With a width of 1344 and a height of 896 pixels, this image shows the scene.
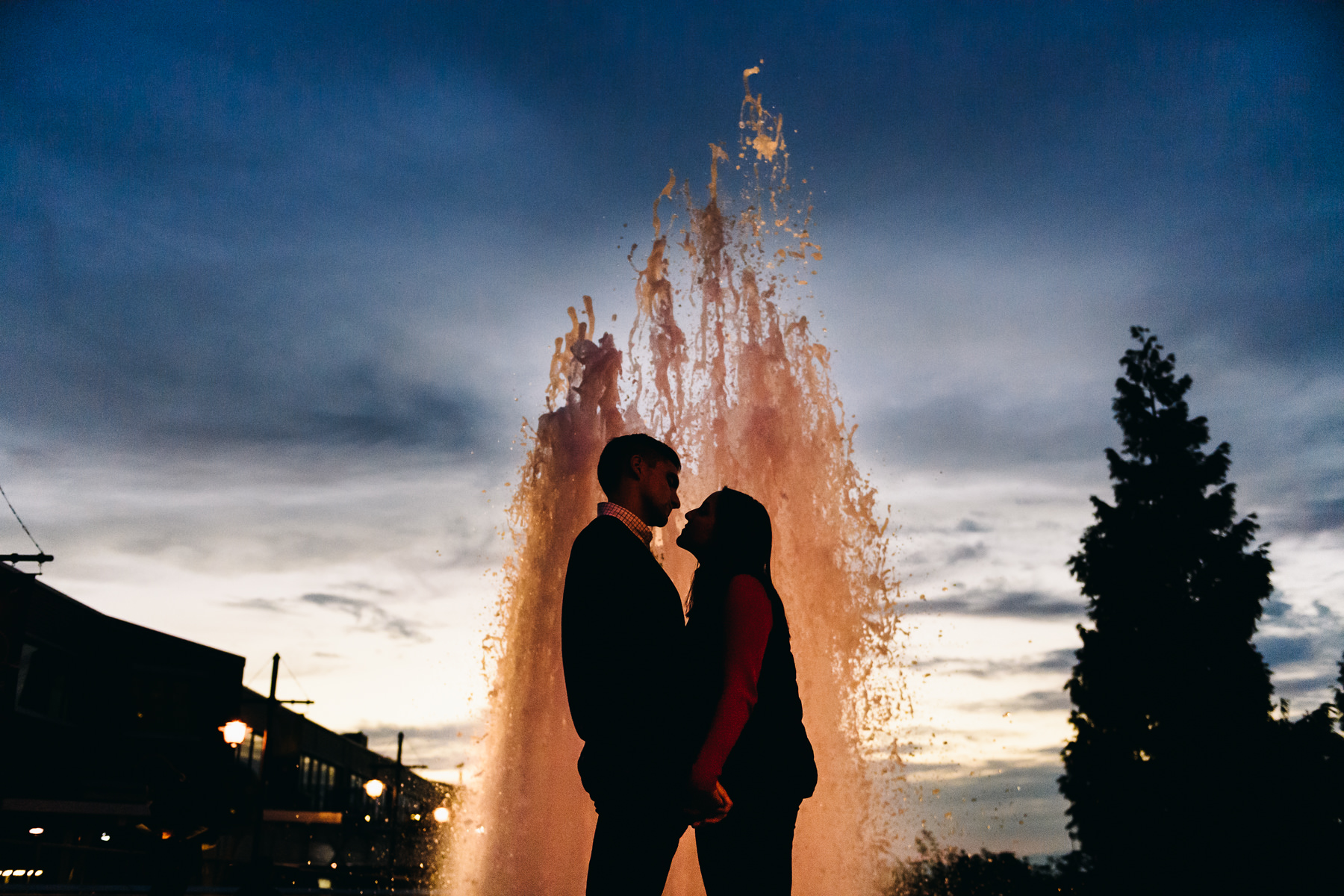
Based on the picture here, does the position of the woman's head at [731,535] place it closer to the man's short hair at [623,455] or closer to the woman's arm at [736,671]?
the woman's arm at [736,671]

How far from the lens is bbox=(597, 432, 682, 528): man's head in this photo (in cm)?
343

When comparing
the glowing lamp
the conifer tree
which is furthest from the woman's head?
the conifer tree

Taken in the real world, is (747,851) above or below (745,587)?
below

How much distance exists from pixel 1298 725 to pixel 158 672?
117 feet

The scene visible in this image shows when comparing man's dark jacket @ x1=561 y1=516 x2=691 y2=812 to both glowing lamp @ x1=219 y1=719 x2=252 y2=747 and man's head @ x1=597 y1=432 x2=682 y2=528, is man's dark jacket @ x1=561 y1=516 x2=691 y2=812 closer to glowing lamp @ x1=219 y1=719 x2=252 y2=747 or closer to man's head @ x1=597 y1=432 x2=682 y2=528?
man's head @ x1=597 y1=432 x2=682 y2=528

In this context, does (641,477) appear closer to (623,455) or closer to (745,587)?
(623,455)

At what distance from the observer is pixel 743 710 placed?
2979 mm

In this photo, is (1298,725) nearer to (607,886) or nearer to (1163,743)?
(1163,743)

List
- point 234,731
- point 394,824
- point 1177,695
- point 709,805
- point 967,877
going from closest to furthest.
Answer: point 709,805, point 967,877, point 234,731, point 1177,695, point 394,824

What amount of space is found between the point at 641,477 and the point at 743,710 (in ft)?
3.11

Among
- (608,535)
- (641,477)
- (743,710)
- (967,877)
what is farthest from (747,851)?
(967,877)

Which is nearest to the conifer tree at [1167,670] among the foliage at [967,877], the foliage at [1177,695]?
the foliage at [1177,695]

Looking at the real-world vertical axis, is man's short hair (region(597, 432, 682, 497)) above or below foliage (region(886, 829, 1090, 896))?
above

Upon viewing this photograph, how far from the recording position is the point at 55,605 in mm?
29266
